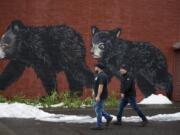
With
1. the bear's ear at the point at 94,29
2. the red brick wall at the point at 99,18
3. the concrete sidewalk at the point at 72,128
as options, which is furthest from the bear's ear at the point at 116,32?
the concrete sidewalk at the point at 72,128

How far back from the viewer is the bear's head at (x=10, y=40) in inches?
863

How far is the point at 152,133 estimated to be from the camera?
529 inches

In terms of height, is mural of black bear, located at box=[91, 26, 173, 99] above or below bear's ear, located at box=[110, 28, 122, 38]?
below

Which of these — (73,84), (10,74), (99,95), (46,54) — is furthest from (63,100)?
(99,95)

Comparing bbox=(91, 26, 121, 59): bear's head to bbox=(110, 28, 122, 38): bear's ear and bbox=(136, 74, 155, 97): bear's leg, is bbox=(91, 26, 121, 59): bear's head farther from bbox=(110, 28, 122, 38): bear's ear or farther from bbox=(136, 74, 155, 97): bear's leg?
bbox=(136, 74, 155, 97): bear's leg

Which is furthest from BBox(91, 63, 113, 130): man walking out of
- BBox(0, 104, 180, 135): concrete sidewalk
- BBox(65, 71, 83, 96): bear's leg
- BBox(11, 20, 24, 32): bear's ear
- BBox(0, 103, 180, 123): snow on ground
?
BBox(11, 20, 24, 32): bear's ear

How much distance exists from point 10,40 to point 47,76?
7.31 feet

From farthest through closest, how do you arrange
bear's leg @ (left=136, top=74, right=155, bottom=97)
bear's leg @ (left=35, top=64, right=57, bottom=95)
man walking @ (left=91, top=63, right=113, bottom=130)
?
1. bear's leg @ (left=136, top=74, right=155, bottom=97)
2. bear's leg @ (left=35, top=64, right=57, bottom=95)
3. man walking @ (left=91, top=63, right=113, bottom=130)

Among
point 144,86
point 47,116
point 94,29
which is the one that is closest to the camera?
point 47,116

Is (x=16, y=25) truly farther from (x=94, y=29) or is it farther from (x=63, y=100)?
(x=63, y=100)

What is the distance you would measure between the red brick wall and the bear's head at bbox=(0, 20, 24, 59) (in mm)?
227

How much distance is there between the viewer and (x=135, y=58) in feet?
78.6

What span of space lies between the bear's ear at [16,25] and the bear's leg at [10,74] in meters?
1.38

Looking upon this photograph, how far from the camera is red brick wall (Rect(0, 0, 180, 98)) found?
870 inches
